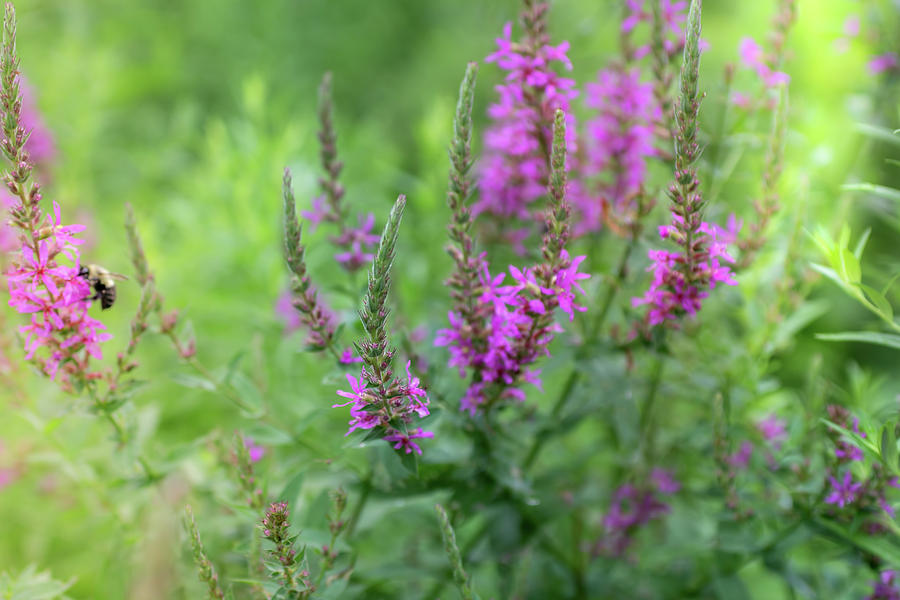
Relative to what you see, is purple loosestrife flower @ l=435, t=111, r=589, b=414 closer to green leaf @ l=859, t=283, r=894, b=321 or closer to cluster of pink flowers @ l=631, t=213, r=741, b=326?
cluster of pink flowers @ l=631, t=213, r=741, b=326

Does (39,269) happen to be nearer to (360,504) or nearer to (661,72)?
(360,504)

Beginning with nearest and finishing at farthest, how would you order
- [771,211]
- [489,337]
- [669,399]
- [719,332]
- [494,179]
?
[489,337]
[771,211]
[494,179]
[719,332]
[669,399]

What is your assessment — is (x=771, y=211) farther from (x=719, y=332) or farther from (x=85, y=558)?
(x=85, y=558)

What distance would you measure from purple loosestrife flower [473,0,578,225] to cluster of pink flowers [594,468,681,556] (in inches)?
23.4

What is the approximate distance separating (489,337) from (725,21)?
123 inches

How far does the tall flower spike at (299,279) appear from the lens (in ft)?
2.89

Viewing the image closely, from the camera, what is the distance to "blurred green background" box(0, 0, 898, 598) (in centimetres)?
140

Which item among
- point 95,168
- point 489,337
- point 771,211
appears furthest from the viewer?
point 95,168

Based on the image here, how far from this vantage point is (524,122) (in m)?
1.23

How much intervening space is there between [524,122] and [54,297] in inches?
29.8

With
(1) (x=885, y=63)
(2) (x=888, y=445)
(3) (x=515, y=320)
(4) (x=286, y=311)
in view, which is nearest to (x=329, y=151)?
(3) (x=515, y=320)

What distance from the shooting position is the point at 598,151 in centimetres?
141

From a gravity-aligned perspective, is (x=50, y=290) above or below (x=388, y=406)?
above

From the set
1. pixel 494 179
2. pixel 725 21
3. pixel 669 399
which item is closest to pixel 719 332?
pixel 669 399
